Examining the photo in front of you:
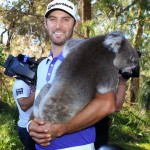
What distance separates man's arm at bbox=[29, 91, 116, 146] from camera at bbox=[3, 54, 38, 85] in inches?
52.8

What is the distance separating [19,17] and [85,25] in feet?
9.71

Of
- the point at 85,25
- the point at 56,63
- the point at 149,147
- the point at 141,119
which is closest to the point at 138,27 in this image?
the point at 141,119

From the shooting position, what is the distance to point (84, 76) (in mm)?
1876

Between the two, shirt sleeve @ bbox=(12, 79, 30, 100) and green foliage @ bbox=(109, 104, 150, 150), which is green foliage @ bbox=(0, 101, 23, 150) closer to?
green foliage @ bbox=(109, 104, 150, 150)

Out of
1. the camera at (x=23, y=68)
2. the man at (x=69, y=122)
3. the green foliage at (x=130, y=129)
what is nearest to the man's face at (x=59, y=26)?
the man at (x=69, y=122)

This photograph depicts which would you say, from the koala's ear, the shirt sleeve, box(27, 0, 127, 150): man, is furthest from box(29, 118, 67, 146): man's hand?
the shirt sleeve

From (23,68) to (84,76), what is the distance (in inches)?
56.1

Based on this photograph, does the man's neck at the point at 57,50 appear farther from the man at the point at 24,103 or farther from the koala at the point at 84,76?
the man at the point at 24,103

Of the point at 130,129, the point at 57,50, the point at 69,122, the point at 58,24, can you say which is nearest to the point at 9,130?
the point at 130,129

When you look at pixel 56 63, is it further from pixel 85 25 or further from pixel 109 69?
pixel 85 25

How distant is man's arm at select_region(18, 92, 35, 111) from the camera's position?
3131 millimetres

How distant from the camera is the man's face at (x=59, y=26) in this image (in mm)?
2318

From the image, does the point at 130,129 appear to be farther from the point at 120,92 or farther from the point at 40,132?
the point at 40,132

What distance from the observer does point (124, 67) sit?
1.94m
